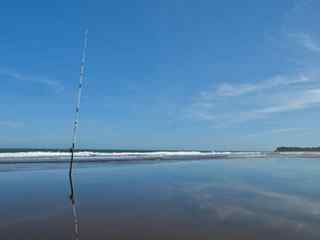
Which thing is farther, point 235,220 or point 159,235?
point 235,220

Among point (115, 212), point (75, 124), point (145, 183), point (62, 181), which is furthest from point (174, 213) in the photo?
point (62, 181)

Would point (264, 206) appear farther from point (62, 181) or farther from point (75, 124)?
point (62, 181)

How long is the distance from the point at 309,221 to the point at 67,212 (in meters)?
6.12

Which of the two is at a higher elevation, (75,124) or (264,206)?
(75,124)

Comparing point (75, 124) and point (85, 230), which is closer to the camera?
point (85, 230)

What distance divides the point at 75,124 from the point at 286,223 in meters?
7.30

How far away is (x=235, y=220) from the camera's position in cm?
834

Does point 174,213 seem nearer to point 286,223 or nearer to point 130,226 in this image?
point 130,226

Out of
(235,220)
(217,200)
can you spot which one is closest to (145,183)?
(217,200)

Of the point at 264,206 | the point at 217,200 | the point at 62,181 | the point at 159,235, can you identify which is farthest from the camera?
the point at 62,181

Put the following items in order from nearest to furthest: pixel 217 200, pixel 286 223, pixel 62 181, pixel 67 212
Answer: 1. pixel 286 223
2. pixel 67 212
3. pixel 217 200
4. pixel 62 181

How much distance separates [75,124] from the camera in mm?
11711

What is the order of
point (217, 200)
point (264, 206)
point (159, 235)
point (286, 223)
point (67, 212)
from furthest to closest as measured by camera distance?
point (217, 200) → point (264, 206) → point (67, 212) → point (286, 223) → point (159, 235)

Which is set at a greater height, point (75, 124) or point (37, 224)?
point (75, 124)
